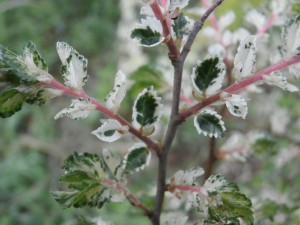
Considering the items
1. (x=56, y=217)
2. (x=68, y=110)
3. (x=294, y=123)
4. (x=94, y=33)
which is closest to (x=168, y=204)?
(x=68, y=110)

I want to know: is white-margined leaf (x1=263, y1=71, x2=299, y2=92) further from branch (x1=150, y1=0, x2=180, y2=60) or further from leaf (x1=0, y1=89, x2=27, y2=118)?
leaf (x1=0, y1=89, x2=27, y2=118)

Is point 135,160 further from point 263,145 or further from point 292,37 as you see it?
point 263,145

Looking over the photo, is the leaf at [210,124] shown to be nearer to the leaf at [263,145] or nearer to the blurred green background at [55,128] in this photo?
the leaf at [263,145]

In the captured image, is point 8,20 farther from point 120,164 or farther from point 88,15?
point 120,164

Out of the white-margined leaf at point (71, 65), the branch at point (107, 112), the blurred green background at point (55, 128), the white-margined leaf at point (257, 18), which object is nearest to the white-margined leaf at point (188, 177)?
the branch at point (107, 112)

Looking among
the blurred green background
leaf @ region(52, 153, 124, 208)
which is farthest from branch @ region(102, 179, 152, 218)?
the blurred green background
